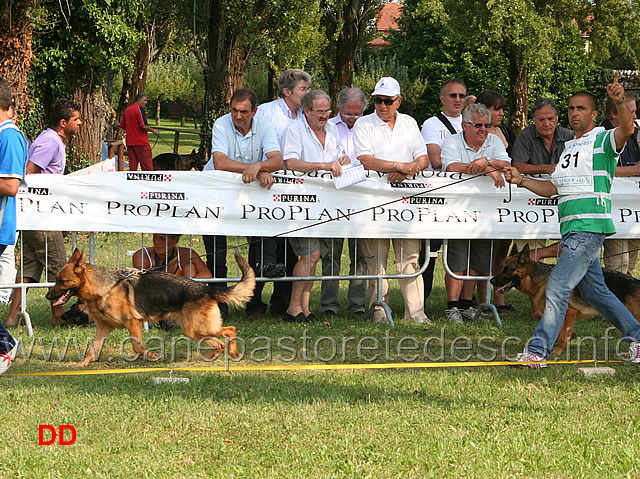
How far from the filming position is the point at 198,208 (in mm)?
8594

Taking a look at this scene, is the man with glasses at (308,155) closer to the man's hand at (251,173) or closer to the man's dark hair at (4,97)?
the man's hand at (251,173)

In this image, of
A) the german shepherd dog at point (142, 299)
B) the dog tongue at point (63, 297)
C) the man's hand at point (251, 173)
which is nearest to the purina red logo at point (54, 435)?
the german shepherd dog at point (142, 299)

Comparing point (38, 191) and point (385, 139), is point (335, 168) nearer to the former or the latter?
point (385, 139)

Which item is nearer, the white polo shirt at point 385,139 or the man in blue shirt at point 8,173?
the man in blue shirt at point 8,173

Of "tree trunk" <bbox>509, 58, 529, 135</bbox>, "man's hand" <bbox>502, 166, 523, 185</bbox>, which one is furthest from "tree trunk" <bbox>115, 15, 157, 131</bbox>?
"man's hand" <bbox>502, 166, 523, 185</bbox>

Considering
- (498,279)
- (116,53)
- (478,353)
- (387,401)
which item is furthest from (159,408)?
(116,53)

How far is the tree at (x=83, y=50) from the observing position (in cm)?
1695

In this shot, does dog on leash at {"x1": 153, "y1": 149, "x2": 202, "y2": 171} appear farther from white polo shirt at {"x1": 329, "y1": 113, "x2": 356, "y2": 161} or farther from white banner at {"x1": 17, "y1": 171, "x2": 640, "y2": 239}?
white banner at {"x1": 17, "y1": 171, "x2": 640, "y2": 239}

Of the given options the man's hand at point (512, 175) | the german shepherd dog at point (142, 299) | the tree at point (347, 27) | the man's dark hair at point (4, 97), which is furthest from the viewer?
the tree at point (347, 27)

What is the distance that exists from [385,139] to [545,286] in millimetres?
2329

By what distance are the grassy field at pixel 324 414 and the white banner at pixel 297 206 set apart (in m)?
1.32

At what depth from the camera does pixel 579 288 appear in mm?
6918

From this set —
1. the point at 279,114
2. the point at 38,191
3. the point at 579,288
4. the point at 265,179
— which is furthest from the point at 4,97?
the point at 579,288

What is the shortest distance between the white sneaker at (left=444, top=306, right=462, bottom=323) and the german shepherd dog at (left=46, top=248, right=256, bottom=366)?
9.54 feet
